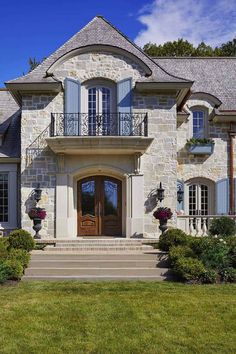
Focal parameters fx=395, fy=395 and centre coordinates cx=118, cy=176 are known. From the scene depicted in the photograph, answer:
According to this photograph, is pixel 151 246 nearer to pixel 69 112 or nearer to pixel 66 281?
pixel 66 281

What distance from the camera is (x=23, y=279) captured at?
31.6ft

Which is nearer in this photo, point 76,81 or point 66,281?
point 66,281

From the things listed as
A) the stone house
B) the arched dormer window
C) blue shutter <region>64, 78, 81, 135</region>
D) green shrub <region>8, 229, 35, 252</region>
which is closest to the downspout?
the arched dormer window

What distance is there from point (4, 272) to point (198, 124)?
11319 millimetres

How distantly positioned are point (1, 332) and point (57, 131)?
970cm

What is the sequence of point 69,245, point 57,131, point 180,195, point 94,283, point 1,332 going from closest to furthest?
point 1,332, point 94,283, point 69,245, point 57,131, point 180,195

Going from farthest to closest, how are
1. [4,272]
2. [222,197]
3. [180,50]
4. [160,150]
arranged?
[180,50]
[222,197]
[160,150]
[4,272]

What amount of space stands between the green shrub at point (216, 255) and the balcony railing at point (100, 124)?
18.7ft

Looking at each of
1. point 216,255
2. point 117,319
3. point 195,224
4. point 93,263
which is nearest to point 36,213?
point 93,263

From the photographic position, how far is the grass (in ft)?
17.5

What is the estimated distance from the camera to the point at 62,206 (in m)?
14.6

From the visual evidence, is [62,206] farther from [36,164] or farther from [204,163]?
[204,163]

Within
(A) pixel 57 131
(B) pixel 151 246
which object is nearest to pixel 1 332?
(B) pixel 151 246

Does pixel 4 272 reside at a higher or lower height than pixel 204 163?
lower
